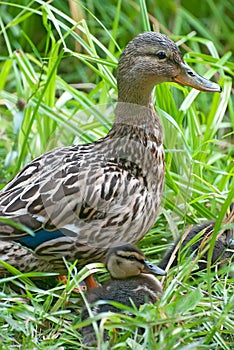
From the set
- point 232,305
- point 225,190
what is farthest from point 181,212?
point 232,305

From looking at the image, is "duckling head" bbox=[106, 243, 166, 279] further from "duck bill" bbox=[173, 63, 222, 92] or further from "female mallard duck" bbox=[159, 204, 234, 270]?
"duck bill" bbox=[173, 63, 222, 92]

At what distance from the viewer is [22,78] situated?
5125mm

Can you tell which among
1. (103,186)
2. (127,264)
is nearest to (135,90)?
(103,186)

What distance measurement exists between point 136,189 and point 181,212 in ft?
1.61

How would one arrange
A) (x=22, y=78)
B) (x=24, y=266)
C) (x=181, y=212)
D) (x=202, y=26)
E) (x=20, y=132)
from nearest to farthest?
1. (x=24, y=266)
2. (x=181, y=212)
3. (x=20, y=132)
4. (x=22, y=78)
5. (x=202, y=26)

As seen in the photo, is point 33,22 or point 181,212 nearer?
point 181,212

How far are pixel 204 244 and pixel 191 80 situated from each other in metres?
0.71

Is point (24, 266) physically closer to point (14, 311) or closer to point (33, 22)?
point (14, 311)

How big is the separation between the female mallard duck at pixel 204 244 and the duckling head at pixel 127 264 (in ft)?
0.97

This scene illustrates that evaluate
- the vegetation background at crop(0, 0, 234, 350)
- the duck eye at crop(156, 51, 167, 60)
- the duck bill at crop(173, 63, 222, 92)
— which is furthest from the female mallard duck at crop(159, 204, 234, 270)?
the duck eye at crop(156, 51, 167, 60)

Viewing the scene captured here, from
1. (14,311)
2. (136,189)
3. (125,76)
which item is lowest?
(14,311)

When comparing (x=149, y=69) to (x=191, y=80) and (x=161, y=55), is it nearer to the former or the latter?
(x=161, y=55)

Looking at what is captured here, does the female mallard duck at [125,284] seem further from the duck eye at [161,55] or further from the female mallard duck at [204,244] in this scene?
the duck eye at [161,55]

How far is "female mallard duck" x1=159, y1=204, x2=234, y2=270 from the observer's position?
3850 millimetres
